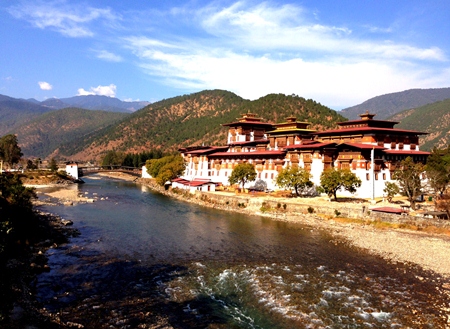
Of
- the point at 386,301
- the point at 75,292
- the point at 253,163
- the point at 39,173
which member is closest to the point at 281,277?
the point at 386,301

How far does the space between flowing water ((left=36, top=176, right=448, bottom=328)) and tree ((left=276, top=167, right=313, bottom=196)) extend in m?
19.8

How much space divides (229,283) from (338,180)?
114 ft

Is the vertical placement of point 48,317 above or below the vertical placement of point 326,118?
below

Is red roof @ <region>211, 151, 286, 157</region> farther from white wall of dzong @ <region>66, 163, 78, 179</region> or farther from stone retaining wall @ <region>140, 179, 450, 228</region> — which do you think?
white wall of dzong @ <region>66, 163, 78, 179</region>

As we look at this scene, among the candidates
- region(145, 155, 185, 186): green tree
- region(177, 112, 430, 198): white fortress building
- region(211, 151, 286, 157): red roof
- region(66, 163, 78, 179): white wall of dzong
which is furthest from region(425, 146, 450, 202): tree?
region(66, 163, 78, 179): white wall of dzong

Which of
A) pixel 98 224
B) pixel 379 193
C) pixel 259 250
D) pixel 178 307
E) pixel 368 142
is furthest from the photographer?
pixel 368 142

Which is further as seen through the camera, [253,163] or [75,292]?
[253,163]

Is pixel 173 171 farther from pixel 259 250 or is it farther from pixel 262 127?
pixel 259 250

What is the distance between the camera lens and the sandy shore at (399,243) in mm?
32156

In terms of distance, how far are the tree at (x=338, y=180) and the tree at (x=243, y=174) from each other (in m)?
17.3

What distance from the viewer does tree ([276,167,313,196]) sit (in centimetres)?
6288

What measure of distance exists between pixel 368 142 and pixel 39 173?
86.4 meters

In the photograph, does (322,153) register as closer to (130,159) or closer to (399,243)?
(399,243)

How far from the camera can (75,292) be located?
80.0 ft
